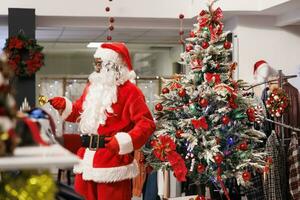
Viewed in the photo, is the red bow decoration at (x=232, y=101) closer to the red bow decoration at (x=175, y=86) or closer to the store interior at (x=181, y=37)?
the store interior at (x=181, y=37)

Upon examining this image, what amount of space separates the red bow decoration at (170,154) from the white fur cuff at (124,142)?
542mm

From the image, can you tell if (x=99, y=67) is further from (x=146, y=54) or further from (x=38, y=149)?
(x=146, y=54)

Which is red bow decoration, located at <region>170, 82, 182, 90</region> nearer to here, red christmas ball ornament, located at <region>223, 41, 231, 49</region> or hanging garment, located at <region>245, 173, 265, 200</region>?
red christmas ball ornament, located at <region>223, 41, 231, 49</region>

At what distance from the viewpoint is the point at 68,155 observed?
1189 millimetres

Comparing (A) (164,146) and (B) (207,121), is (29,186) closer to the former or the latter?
(A) (164,146)

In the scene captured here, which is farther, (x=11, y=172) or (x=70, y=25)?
(x=70, y=25)

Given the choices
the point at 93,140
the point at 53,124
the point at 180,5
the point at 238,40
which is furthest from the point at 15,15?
the point at 53,124

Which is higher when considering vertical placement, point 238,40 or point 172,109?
point 238,40

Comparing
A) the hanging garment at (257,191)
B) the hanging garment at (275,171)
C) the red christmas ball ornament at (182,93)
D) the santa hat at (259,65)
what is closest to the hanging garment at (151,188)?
the hanging garment at (257,191)

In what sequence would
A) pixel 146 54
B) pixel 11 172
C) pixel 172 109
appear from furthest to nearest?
pixel 146 54 → pixel 172 109 → pixel 11 172

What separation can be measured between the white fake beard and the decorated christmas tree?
0.49 m

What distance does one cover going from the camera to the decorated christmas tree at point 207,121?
3648 mm

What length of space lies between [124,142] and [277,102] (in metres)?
1.87

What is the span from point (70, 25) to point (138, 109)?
10.4 ft
